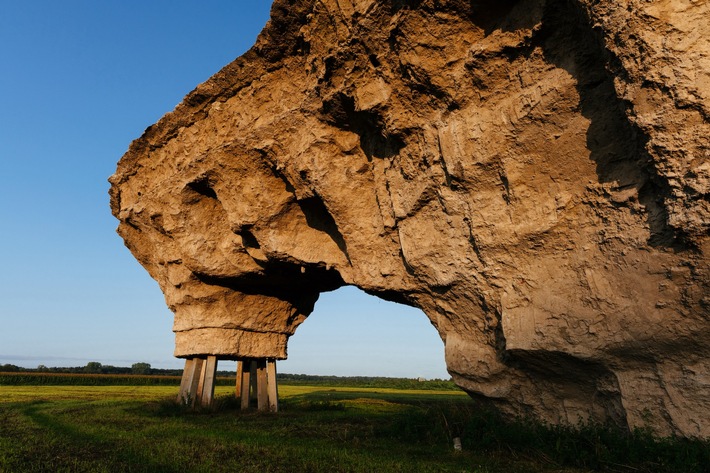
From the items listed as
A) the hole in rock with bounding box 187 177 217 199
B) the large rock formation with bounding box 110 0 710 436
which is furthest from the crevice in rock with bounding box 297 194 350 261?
the hole in rock with bounding box 187 177 217 199

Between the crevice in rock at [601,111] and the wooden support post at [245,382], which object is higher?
the crevice in rock at [601,111]

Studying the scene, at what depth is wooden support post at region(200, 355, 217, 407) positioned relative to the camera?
1332cm

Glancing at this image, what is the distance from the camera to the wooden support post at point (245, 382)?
14.4 meters

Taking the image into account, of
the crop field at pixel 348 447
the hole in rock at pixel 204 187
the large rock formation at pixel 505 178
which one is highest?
the hole in rock at pixel 204 187

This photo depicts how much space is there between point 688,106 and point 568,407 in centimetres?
435

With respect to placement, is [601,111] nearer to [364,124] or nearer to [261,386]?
[364,124]

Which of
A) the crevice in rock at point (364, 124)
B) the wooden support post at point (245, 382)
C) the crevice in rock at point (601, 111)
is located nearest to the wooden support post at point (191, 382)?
the wooden support post at point (245, 382)

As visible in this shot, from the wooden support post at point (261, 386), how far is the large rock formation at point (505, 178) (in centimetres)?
369

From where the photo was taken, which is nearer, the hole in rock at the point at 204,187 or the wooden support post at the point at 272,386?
the hole in rock at the point at 204,187

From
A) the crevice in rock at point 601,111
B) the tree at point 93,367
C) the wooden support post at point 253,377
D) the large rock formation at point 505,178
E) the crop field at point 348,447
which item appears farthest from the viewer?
the tree at point 93,367

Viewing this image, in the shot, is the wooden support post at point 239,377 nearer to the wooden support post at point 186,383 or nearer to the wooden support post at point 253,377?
the wooden support post at point 253,377

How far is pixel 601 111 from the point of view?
6465 mm

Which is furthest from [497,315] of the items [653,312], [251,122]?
[251,122]

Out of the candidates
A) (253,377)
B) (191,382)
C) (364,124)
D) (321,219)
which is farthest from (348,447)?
(253,377)
